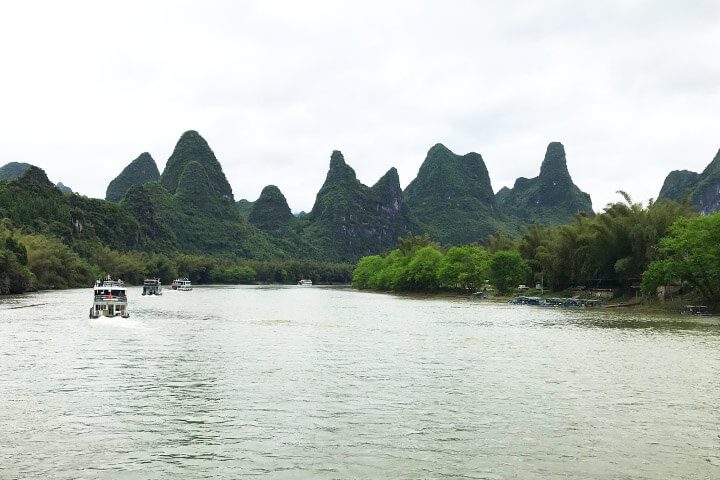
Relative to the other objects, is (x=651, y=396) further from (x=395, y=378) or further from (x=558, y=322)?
(x=558, y=322)

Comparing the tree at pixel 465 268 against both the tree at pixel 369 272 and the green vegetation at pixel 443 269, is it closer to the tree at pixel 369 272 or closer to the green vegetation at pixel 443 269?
the green vegetation at pixel 443 269

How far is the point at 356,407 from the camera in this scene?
76.0ft

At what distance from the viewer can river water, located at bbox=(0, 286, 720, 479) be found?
16375 millimetres

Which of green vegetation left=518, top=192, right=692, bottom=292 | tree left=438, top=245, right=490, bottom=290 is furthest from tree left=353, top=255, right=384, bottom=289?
green vegetation left=518, top=192, right=692, bottom=292

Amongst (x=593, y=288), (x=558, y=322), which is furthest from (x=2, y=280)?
(x=593, y=288)

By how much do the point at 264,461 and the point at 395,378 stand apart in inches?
542

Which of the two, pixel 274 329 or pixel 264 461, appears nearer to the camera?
pixel 264 461

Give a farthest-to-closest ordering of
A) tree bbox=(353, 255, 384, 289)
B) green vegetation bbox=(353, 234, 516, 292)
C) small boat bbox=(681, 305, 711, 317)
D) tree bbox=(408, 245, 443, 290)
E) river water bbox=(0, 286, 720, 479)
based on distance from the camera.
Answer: tree bbox=(353, 255, 384, 289), tree bbox=(408, 245, 443, 290), green vegetation bbox=(353, 234, 516, 292), small boat bbox=(681, 305, 711, 317), river water bbox=(0, 286, 720, 479)

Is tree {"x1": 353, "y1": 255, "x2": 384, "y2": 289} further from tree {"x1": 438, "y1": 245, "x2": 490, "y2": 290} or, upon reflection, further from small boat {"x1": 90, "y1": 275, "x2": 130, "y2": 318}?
small boat {"x1": 90, "y1": 275, "x2": 130, "y2": 318}

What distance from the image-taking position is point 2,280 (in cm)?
10500

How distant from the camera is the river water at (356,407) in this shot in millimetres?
16375

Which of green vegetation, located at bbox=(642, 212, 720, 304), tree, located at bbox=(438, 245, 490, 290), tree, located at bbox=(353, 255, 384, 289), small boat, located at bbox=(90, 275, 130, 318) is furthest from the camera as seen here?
tree, located at bbox=(353, 255, 384, 289)

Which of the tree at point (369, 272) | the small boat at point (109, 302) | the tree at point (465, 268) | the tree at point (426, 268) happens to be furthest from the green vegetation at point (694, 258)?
the tree at point (369, 272)

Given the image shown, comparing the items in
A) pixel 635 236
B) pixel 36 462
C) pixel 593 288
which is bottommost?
pixel 36 462
